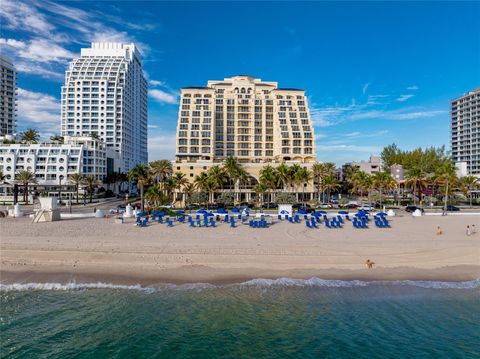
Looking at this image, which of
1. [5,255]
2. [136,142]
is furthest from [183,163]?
[136,142]

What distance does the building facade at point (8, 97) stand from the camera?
15325 cm

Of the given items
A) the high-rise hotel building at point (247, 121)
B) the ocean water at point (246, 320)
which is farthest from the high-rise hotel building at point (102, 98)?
the ocean water at point (246, 320)

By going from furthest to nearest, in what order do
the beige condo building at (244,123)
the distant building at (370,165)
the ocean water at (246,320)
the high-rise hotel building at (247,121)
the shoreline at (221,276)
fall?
the distant building at (370,165)
the high-rise hotel building at (247,121)
the beige condo building at (244,123)
the shoreline at (221,276)
the ocean water at (246,320)

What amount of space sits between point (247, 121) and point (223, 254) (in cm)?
7420

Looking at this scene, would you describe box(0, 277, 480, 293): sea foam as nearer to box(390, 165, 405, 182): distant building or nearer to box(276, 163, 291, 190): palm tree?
box(276, 163, 291, 190): palm tree

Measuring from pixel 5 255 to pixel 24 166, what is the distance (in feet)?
268

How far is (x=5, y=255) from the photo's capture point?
2894cm

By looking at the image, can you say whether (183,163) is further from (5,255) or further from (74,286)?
(74,286)

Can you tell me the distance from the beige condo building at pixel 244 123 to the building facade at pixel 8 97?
383 feet

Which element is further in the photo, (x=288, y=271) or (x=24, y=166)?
(x=24, y=166)

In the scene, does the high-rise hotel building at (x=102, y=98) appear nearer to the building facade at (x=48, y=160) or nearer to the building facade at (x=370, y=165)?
the building facade at (x=48, y=160)

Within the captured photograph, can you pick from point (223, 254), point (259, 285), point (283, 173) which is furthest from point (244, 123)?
point (259, 285)

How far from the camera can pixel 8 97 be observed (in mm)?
156250

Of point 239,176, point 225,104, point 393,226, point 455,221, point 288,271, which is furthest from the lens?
point 225,104
